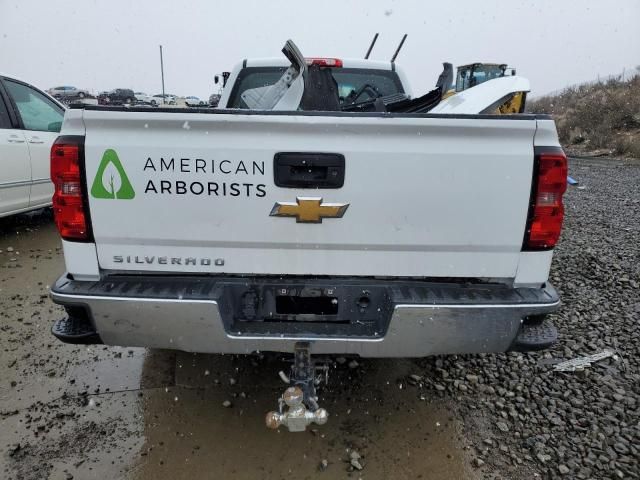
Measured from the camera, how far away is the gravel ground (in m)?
2.40

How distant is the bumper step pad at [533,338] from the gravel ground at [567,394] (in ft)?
2.13

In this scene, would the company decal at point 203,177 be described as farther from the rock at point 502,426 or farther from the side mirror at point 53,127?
the side mirror at point 53,127

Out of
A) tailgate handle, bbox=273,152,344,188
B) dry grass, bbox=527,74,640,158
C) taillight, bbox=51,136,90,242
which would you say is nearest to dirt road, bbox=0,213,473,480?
taillight, bbox=51,136,90,242

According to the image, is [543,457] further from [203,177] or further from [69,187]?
[69,187]

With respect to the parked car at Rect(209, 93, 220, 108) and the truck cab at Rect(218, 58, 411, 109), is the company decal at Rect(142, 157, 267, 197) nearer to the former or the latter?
the truck cab at Rect(218, 58, 411, 109)

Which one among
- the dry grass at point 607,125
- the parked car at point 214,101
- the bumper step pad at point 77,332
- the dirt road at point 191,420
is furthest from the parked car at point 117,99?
the dry grass at point 607,125

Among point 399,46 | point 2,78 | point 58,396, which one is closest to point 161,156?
point 58,396

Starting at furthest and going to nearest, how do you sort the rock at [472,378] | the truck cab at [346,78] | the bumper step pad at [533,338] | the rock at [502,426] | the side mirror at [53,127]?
the side mirror at [53,127]
the truck cab at [346,78]
the rock at [472,378]
the rock at [502,426]
the bumper step pad at [533,338]

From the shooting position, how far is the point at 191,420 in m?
2.65

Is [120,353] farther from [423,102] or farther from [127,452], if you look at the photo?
[423,102]

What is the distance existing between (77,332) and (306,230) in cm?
119

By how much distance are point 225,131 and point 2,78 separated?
469cm

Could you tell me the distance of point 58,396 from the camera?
2.82 m

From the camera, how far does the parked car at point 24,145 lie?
5121 millimetres
